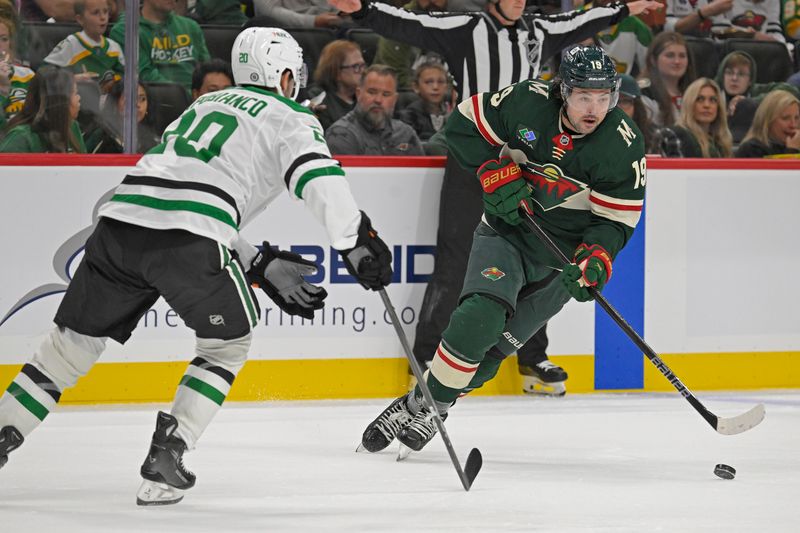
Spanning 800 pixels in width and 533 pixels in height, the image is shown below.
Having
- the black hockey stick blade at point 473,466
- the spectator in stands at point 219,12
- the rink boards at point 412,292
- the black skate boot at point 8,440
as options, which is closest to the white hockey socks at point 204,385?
the black skate boot at point 8,440

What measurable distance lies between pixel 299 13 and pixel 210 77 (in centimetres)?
75

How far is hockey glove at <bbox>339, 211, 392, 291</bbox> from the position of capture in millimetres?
2994

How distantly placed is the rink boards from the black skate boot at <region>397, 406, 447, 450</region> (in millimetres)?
1186

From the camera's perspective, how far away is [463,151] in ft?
12.8

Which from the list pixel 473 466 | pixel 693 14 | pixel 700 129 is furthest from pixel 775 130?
pixel 473 466

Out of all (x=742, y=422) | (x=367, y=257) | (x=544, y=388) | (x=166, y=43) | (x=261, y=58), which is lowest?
(x=544, y=388)

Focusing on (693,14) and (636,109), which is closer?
(636,109)

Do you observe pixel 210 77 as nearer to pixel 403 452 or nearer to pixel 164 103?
pixel 164 103

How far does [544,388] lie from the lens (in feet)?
16.5

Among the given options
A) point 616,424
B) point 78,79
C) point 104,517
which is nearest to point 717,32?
point 616,424

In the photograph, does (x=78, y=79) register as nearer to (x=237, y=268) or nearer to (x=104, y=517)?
(x=237, y=268)

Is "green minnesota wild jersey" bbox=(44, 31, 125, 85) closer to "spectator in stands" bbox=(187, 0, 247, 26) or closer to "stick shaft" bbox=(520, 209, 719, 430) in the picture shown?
"spectator in stands" bbox=(187, 0, 247, 26)

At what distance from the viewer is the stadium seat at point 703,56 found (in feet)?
20.7

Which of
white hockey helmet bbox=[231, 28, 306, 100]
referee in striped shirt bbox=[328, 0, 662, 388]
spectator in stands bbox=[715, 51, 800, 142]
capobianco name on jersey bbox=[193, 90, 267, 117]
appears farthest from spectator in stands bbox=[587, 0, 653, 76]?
capobianco name on jersey bbox=[193, 90, 267, 117]
